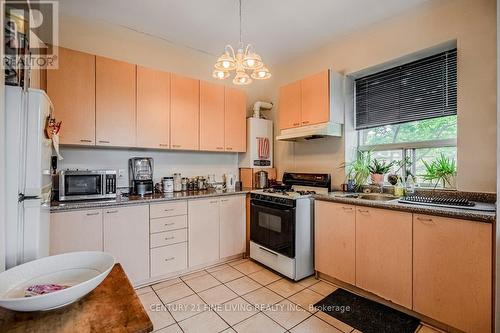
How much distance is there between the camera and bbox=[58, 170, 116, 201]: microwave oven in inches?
89.4

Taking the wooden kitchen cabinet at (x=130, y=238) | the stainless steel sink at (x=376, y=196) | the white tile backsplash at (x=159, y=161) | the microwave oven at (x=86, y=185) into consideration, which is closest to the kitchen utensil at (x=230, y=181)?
the white tile backsplash at (x=159, y=161)

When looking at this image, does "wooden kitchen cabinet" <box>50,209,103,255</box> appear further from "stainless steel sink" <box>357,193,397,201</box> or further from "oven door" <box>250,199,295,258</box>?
"stainless steel sink" <box>357,193,397,201</box>

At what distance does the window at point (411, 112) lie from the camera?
230 cm

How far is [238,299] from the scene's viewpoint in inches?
87.9

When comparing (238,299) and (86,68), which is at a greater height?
(86,68)

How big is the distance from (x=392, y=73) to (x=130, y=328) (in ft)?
10.4

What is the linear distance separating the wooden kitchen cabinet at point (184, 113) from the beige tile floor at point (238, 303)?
5.21ft

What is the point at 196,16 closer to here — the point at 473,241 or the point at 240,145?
the point at 240,145

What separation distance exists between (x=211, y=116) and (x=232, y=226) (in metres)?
1.49

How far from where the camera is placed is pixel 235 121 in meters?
3.49

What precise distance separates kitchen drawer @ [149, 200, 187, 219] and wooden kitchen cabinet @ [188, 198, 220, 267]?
8 centimetres

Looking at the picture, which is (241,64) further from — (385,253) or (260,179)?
(385,253)

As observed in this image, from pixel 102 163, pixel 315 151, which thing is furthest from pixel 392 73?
pixel 102 163

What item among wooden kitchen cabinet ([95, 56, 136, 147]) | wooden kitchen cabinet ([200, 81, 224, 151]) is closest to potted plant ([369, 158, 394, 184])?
wooden kitchen cabinet ([200, 81, 224, 151])
